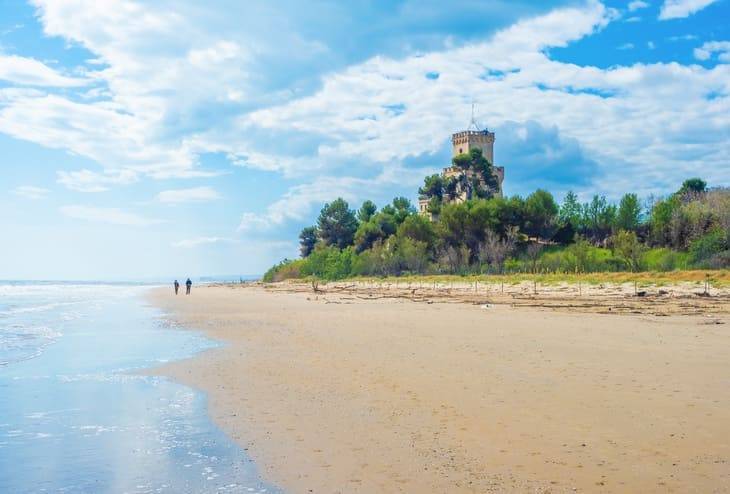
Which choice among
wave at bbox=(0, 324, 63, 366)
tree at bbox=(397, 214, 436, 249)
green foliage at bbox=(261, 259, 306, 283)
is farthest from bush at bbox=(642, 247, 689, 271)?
green foliage at bbox=(261, 259, 306, 283)

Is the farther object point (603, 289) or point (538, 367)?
point (603, 289)

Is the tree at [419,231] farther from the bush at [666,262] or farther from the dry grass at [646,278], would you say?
the bush at [666,262]

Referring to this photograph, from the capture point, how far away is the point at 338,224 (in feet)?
318

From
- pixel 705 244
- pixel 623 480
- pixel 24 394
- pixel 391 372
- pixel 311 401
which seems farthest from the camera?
pixel 705 244

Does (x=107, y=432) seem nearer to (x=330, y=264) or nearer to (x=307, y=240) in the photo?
(x=330, y=264)

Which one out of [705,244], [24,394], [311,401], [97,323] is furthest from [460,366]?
[705,244]

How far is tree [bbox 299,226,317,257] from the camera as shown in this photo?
10700 centimetres

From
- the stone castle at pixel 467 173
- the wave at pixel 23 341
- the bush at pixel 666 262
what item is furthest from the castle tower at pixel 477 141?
the wave at pixel 23 341

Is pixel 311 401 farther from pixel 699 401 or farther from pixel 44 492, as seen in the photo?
pixel 699 401

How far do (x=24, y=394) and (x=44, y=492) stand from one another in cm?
460

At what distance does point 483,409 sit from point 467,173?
80820mm

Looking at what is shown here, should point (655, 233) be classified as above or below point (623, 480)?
above

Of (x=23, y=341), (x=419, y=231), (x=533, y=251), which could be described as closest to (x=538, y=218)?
(x=533, y=251)

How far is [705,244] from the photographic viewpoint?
43.6m
